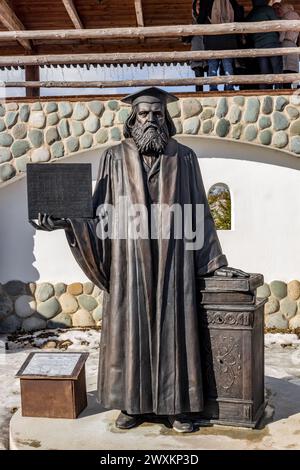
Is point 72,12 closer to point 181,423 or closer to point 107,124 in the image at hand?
point 107,124

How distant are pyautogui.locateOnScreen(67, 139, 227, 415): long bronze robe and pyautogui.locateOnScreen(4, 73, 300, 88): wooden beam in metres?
4.00

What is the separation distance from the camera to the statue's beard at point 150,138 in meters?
3.46

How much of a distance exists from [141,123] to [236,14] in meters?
5.18

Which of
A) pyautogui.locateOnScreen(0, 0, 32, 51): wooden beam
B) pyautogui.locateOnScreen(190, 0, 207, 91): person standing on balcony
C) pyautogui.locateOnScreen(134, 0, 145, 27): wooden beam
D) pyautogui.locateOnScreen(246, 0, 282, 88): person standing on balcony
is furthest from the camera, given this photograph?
pyautogui.locateOnScreen(0, 0, 32, 51): wooden beam

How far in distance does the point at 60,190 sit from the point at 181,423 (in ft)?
5.74

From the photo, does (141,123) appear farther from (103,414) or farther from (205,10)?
(205,10)

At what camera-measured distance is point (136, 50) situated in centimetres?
1105

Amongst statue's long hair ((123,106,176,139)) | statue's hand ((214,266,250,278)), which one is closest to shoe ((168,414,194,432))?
statue's hand ((214,266,250,278))

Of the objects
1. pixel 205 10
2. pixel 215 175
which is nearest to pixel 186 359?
pixel 215 175

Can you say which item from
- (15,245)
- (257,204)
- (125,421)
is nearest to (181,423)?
(125,421)

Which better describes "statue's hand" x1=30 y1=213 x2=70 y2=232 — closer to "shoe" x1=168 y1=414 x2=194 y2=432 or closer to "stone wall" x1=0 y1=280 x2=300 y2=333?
"shoe" x1=168 y1=414 x2=194 y2=432

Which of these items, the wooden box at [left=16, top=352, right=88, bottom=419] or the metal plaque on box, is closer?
the metal plaque on box

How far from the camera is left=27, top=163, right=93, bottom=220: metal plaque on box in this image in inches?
135
